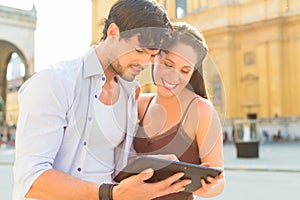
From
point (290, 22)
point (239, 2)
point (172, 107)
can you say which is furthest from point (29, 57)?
point (172, 107)

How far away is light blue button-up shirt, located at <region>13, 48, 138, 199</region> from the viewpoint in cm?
154

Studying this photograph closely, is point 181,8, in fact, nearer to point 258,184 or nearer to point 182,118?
point 258,184

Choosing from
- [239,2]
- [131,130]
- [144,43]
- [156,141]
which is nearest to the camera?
[144,43]

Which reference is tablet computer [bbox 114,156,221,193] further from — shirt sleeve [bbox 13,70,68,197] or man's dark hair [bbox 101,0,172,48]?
man's dark hair [bbox 101,0,172,48]

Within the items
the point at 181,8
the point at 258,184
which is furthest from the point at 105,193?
the point at 181,8

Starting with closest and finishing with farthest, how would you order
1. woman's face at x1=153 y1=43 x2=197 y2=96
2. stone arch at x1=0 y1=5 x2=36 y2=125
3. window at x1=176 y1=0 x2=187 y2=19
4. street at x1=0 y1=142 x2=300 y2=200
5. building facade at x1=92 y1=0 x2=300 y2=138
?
woman's face at x1=153 y1=43 x2=197 y2=96, street at x1=0 y1=142 x2=300 y2=200, building facade at x1=92 y1=0 x2=300 y2=138, stone arch at x1=0 y1=5 x2=36 y2=125, window at x1=176 y1=0 x2=187 y2=19

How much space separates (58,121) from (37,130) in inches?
3.4

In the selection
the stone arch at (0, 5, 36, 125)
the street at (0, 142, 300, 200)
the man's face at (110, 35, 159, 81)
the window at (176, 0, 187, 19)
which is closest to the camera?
the man's face at (110, 35, 159, 81)

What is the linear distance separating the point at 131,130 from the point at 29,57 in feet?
99.2

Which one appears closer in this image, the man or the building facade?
the man

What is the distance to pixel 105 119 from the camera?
1747 millimetres

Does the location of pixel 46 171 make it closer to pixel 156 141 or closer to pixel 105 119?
pixel 105 119

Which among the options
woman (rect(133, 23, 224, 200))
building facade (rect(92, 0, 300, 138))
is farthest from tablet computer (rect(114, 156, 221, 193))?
building facade (rect(92, 0, 300, 138))

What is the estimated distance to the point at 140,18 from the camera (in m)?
1.61
